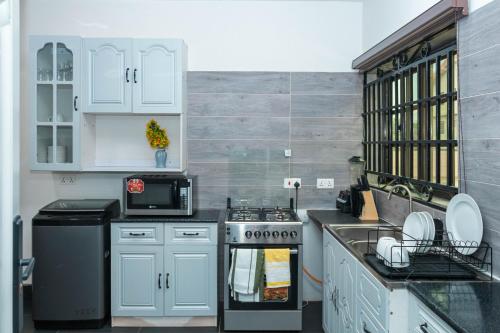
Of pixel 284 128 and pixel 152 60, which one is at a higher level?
pixel 152 60

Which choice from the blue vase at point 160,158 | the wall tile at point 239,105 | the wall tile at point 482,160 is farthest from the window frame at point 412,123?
the blue vase at point 160,158

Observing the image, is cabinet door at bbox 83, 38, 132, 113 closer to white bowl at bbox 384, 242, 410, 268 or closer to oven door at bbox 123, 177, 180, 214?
oven door at bbox 123, 177, 180, 214

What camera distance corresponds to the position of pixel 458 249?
2344 mm

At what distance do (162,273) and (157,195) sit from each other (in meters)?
0.62

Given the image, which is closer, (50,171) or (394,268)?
(394,268)

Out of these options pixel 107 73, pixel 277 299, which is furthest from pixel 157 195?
pixel 277 299

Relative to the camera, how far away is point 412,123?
3.26 meters

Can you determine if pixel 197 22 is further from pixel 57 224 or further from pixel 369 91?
pixel 57 224

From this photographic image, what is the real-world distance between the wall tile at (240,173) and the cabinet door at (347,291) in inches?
A: 56.4

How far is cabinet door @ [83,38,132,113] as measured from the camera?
388 cm

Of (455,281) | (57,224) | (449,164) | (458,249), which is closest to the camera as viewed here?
(455,281)

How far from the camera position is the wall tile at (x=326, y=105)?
169 inches

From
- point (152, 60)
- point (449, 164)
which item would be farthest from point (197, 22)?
point (449, 164)

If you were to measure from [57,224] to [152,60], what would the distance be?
1.51m
